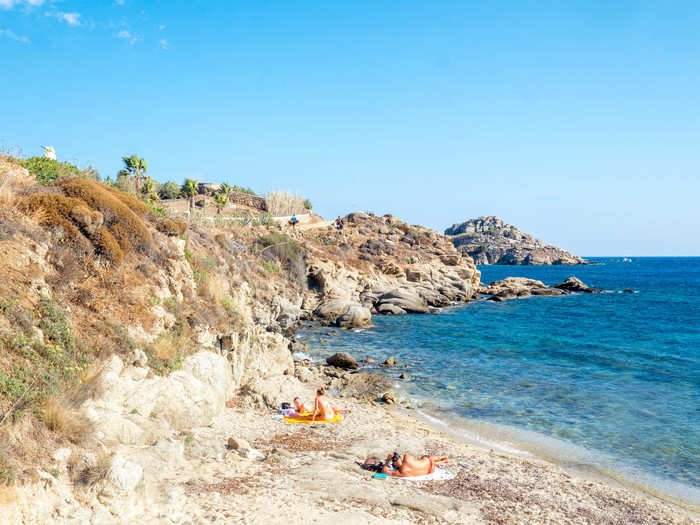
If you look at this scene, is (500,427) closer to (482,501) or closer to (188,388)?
(482,501)

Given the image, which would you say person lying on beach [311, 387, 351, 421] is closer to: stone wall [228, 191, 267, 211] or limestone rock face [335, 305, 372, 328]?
limestone rock face [335, 305, 372, 328]

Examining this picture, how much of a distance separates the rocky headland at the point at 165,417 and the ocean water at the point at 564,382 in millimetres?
1698

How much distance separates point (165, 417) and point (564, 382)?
57.1 feet

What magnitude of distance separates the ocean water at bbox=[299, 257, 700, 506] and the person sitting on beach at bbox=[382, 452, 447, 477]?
4280 millimetres

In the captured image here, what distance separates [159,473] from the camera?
28.3 feet

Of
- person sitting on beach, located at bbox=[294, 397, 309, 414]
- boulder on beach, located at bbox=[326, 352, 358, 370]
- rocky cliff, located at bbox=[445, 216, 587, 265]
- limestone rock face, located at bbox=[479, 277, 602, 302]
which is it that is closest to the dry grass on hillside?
limestone rock face, located at bbox=[479, 277, 602, 302]

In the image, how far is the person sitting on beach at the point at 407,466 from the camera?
35.1ft

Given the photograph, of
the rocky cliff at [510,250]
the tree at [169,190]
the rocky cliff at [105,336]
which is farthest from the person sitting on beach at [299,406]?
the rocky cliff at [510,250]

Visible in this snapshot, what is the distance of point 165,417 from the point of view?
35.9 ft

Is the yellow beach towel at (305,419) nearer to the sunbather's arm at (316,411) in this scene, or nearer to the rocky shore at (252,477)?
the sunbather's arm at (316,411)

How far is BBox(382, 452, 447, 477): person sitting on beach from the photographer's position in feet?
35.1

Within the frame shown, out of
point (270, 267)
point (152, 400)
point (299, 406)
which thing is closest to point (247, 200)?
point (270, 267)

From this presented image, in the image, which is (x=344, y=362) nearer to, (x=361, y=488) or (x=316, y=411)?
(x=316, y=411)

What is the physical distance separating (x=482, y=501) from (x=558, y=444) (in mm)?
5662
